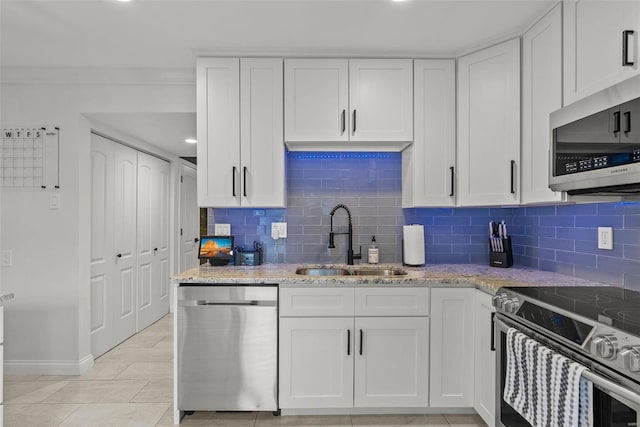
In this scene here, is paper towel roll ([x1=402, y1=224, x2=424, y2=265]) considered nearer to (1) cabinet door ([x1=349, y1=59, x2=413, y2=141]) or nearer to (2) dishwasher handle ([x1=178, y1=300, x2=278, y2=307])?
(1) cabinet door ([x1=349, y1=59, x2=413, y2=141])

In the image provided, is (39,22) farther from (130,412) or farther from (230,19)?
(130,412)

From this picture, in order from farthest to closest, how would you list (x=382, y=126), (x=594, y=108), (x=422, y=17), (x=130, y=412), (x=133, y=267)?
(x=133, y=267) → (x=382, y=126) → (x=130, y=412) → (x=422, y=17) → (x=594, y=108)

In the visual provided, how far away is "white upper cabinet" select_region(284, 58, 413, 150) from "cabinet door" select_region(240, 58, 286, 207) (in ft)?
0.27

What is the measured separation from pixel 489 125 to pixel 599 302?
52.0 inches

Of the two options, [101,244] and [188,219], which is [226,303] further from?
[188,219]

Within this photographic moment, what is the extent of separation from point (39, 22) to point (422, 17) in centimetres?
229

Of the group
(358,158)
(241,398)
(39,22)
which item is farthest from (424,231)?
(39,22)

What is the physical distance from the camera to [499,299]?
6.60 ft

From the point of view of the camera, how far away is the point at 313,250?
10.5ft

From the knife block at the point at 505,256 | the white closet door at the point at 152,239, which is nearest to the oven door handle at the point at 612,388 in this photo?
the knife block at the point at 505,256

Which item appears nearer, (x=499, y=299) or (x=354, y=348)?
(x=499, y=299)

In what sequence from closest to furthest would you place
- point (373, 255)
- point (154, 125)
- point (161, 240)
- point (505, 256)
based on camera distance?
point (505, 256), point (373, 255), point (154, 125), point (161, 240)

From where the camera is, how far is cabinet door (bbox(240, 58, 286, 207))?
2.81 metres

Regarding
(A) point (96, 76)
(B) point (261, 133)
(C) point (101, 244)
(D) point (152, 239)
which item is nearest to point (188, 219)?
(D) point (152, 239)
